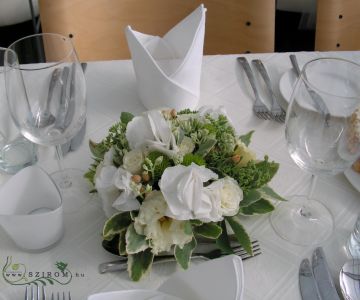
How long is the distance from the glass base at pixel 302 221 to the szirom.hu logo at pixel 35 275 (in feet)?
1.00

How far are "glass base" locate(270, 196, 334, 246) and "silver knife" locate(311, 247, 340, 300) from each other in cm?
3

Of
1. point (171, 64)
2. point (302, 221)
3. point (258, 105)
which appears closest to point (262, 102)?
point (258, 105)

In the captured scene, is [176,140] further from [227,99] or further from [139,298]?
[227,99]

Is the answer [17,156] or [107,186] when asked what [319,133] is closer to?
[107,186]

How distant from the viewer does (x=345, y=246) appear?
730 millimetres

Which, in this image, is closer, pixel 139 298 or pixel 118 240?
pixel 139 298

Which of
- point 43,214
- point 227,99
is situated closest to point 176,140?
point 43,214

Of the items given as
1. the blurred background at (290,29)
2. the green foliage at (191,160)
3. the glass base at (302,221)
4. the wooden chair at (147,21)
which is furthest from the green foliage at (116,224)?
the blurred background at (290,29)

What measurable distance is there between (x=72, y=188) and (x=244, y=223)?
11.3 inches

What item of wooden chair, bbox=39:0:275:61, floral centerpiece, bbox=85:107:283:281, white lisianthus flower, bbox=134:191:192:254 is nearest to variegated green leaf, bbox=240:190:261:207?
floral centerpiece, bbox=85:107:283:281

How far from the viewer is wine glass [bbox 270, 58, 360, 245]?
66cm

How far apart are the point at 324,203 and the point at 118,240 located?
334 mm

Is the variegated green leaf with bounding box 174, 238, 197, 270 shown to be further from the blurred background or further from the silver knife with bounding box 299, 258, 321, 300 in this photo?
the blurred background

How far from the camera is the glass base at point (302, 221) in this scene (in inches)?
29.3
